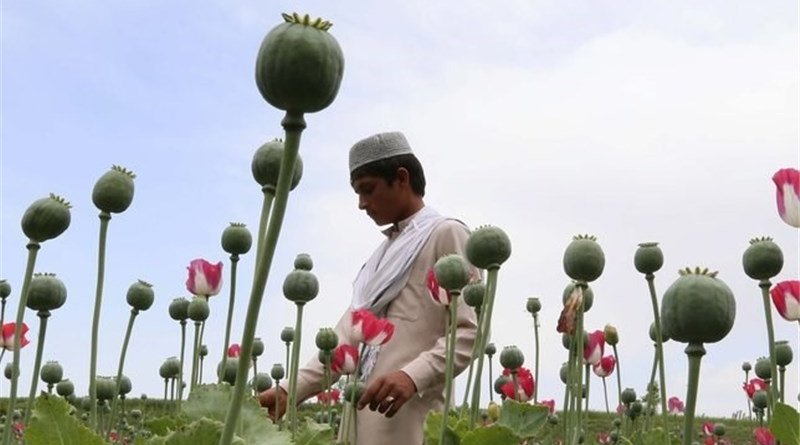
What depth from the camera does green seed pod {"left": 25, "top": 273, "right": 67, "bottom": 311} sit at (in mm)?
2041

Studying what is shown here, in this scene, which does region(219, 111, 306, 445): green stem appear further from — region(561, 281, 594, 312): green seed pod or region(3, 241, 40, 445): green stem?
region(561, 281, 594, 312): green seed pod

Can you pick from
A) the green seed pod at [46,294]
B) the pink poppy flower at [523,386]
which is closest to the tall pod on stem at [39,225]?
the green seed pod at [46,294]

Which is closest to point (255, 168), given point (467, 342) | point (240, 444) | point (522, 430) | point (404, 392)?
point (240, 444)

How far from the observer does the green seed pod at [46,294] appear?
204 cm

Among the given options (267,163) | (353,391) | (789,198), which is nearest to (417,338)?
(353,391)

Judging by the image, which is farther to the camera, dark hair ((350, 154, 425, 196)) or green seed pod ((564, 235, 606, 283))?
dark hair ((350, 154, 425, 196))

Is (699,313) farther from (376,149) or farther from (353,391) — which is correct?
(376,149)

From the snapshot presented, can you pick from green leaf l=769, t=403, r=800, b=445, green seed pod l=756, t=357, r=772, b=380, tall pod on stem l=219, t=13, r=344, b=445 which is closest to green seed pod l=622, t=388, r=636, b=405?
green seed pod l=756, t=357, r=772, b=380

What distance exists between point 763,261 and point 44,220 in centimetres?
139

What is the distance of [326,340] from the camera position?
2.76 m

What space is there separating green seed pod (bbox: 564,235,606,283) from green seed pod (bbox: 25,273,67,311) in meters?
1.06

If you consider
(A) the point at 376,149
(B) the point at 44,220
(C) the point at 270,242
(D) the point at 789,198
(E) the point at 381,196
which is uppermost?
(A) the point at 376,149

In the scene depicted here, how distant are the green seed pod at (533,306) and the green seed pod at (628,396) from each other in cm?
110

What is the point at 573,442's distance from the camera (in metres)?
2.28
